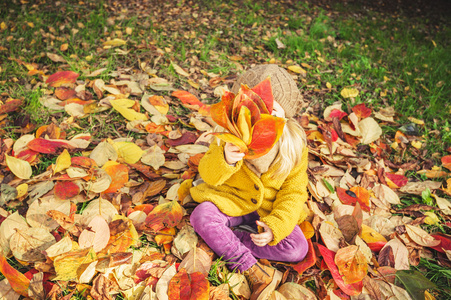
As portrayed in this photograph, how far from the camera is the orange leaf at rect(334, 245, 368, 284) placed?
57.2 inches

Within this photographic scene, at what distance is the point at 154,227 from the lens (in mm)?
1534

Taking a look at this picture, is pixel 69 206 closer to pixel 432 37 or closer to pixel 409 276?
pixel 409 276

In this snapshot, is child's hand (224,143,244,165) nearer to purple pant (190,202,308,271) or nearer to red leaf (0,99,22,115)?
purple pant (190,202,308,271)

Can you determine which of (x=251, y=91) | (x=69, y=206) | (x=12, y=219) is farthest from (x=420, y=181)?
(x=12, y=219)

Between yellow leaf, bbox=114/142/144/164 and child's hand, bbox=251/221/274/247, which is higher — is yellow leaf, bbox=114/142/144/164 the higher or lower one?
the higher one

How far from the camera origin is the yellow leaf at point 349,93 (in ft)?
8.74

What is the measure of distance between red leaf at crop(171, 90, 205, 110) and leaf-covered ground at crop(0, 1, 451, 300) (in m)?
0.02

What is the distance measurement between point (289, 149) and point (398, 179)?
3.65ft

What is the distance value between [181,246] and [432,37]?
171 inches

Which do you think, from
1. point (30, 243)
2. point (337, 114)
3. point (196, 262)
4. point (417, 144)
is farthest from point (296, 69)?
point (30, 243)

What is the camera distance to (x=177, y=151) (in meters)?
1.99

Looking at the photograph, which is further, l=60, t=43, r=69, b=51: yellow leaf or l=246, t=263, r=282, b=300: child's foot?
l=60, t=43, r=69, b=51: yellow leaf

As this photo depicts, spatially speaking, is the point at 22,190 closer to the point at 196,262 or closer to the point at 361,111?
the point at 196,262

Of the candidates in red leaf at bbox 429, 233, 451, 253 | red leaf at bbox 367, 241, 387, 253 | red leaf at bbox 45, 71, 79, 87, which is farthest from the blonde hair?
red leaf at bbox 45, 71, 79, 87
